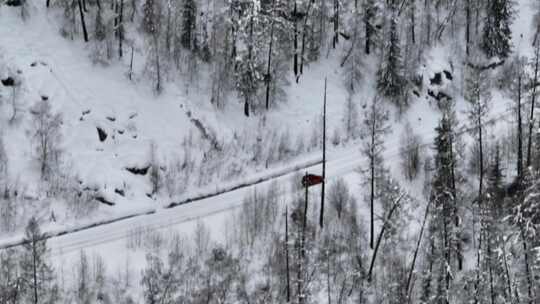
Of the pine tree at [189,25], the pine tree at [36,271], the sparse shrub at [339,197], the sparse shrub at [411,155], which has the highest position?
the pine tree at [189,25]

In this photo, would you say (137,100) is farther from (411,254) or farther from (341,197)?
(411,254)

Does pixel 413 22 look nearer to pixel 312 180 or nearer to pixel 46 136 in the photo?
pixel 312 180

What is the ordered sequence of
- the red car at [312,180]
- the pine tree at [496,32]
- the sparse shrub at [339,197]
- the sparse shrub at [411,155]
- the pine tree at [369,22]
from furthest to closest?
the pine tree at [496,32] → the pine tree at [369,22] → the sparse shrub at [411,155] → the red car at [312,180] → the sparse shrub at [339,197]

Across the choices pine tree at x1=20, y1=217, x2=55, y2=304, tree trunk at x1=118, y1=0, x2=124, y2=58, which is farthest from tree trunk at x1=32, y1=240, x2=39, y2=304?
tree trunk at x1=118, y1=0, x2=124, y2=58

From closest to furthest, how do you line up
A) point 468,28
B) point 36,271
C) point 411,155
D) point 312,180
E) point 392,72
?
1. point 36,271
2. point 312,180
3. point 411,155
4. point 392,72
5. point 468,28

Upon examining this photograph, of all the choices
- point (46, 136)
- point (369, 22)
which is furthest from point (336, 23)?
point (46, 136)

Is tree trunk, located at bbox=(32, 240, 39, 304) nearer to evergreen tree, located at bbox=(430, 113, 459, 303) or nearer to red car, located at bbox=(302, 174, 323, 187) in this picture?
red car, located at bbox=(302, 174, 323, 187)

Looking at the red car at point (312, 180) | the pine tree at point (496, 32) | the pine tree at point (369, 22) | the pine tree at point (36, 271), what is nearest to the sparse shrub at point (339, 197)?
the red car at point (312, 180)

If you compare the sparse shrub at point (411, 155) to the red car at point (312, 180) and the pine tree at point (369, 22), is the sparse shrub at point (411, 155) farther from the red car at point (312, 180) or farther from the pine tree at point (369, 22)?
the pine tree at point (369, 22)
